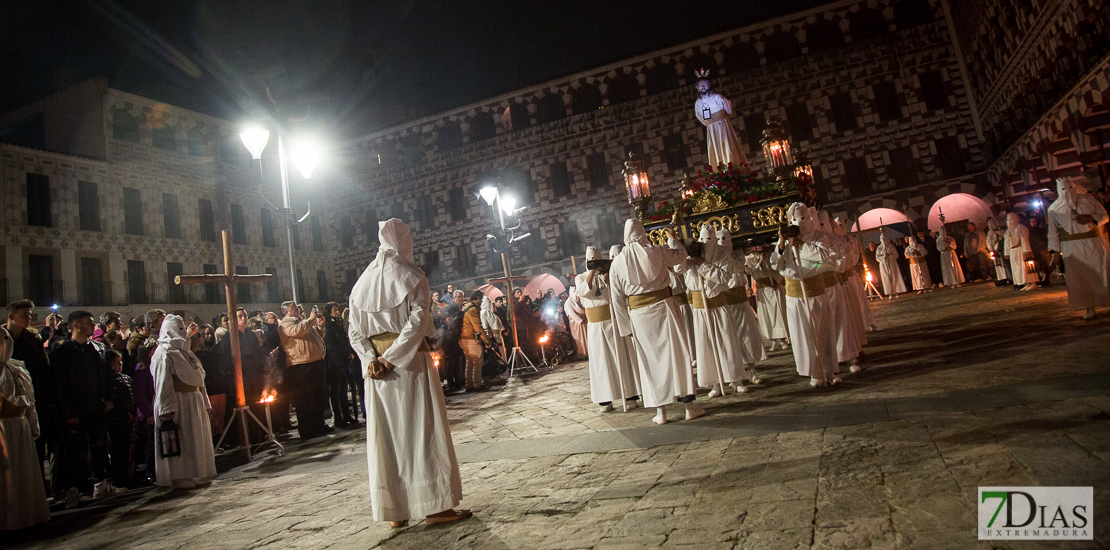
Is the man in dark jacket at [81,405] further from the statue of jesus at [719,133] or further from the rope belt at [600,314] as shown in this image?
the statue of jesus at [719,133]

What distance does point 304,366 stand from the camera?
8.30 metres

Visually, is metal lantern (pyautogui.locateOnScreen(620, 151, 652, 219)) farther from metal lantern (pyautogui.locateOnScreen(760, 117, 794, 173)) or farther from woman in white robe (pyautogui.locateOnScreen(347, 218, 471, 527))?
woman in white robe (pyautogui.locateOnScreen(347, 218, 471, 527))

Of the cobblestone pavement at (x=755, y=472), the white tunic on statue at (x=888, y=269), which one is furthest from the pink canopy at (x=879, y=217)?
the cobblestone pavement at (x=755, y=472)

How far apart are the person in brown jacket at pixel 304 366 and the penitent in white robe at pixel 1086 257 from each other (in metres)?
9.88

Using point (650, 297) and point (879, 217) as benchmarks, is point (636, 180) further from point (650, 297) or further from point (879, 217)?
point (879, 217)

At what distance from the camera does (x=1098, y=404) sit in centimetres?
328

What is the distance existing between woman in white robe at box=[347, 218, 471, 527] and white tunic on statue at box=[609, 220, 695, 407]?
7.81 feet

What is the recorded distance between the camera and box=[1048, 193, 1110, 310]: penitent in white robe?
692cm

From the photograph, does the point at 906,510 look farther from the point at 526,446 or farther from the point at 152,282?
the point at 152,282

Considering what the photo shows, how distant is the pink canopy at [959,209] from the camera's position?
23.9 meters

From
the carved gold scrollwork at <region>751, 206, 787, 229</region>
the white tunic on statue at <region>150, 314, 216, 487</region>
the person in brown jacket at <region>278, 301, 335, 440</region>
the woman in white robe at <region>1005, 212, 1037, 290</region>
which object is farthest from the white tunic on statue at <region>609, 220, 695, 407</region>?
the woman in white robe at <region>1005, 212, 1037, 290</region>

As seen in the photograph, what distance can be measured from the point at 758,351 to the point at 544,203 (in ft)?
75.2

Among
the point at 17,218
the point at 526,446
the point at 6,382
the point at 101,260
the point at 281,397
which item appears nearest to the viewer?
the point at 6,382

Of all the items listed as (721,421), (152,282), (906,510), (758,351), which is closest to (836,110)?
(758,351)
